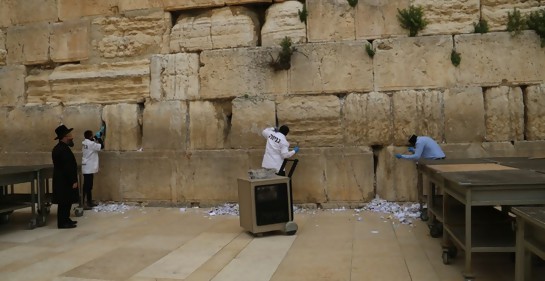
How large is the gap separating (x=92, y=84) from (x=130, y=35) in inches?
50.2

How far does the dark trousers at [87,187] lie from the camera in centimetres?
838

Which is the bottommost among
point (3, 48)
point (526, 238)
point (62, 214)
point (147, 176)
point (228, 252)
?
point (228, 252)

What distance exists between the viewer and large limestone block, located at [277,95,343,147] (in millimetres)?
8086

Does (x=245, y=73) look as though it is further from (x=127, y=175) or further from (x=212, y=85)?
(x=127, y=175)

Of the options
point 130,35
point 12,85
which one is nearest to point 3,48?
point 12,85

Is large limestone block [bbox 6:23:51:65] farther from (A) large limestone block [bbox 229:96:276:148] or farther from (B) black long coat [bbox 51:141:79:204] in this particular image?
(A) large limestone block [bbox 229:96:276:148]

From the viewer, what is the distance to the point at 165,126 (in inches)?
343

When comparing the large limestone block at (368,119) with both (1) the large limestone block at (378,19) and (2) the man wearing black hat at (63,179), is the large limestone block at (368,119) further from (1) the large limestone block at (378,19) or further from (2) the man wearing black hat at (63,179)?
(2) the man wearing black hat at (63,179)

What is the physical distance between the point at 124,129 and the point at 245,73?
105 inches

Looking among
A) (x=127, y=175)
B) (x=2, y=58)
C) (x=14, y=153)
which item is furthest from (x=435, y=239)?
(x=2, y=58)

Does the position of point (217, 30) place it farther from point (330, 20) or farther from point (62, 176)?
point (62, 176)

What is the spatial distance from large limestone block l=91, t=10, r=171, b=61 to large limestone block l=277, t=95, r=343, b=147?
284 cm

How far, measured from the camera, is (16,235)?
6.59 meters

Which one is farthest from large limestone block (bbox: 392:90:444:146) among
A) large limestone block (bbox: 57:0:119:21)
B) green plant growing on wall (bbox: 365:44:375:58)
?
large limestone block (bbox: 57:0:119:21)
